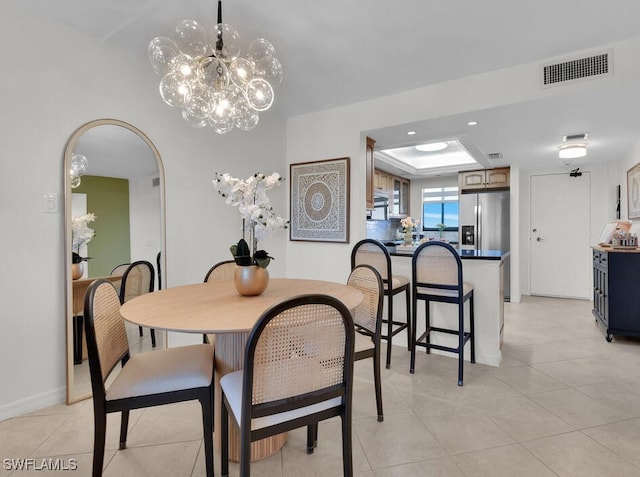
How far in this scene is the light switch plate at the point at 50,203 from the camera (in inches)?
85.0

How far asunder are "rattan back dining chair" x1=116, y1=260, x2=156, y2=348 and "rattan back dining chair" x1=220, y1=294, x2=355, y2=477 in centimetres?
162

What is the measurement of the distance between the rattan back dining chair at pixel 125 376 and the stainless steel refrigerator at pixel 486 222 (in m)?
5.02

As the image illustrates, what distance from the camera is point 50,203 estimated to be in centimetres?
218

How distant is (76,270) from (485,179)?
5.59 meters

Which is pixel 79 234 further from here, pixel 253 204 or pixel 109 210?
pixel 253 204

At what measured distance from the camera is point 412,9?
6.77ft

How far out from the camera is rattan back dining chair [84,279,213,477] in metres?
1.34

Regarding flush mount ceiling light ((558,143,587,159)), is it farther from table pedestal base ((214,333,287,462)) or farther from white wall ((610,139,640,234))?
table pedestal base ((214,333,287,462))

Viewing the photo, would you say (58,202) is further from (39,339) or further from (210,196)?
(210,196)

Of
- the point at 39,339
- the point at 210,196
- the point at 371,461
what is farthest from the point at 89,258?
the point at 371,461

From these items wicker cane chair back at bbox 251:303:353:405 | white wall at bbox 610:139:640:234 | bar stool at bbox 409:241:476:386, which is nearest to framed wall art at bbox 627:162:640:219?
white wall at bbox 610:139:640:234

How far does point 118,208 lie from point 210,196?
809 mm

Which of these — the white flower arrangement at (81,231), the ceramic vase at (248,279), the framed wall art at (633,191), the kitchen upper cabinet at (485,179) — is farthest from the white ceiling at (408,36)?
the kitchen upper cabinet at (485,179)

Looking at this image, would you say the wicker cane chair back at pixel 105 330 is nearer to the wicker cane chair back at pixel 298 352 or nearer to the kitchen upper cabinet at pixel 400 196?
the wicker cane chair back at pixel 298 352
